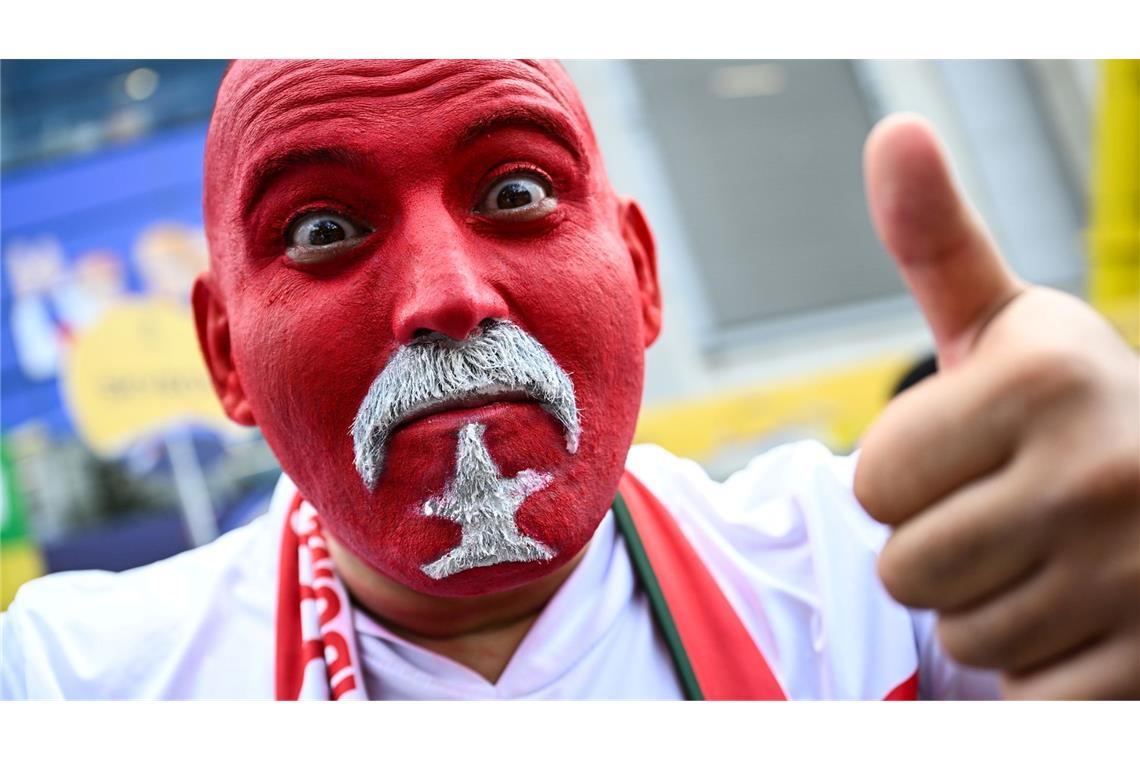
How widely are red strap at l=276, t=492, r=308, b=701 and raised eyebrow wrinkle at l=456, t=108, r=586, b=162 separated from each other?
0.51m

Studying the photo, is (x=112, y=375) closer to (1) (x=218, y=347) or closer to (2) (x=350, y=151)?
(1) (x=218, y=347)

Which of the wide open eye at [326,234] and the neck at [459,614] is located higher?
the wide open eye at [326,234]

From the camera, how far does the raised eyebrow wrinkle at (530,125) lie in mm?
847

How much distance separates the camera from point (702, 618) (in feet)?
3.29

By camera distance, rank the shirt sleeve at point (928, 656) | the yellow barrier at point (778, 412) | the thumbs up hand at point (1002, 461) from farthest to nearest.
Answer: the yellow barrier at point (778, 412)
the shirt sleeve at point (928, 656)
the thumbs up hand at point (1002, 461)

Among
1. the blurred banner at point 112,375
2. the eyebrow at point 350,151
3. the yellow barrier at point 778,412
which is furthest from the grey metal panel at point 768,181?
the eyebrow at point 350,151

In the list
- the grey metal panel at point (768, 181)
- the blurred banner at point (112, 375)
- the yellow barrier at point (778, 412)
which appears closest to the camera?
the blurred banner at point (112, 375)

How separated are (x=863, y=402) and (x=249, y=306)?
1.50 meters

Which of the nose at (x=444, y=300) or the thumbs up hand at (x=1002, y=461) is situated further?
the nose at (x=444, y=300)

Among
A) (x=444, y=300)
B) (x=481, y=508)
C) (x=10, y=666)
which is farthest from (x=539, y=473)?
(x=10, y=666)

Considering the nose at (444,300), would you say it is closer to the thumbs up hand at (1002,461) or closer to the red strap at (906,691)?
the thumbs up hand at (1002,461)

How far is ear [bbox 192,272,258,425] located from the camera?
3.29ft

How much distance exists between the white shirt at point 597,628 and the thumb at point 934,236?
410 millimetres

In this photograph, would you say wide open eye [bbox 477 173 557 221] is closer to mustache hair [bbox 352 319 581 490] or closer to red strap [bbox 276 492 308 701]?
mustache hair [bbox 352 319 581 490]
